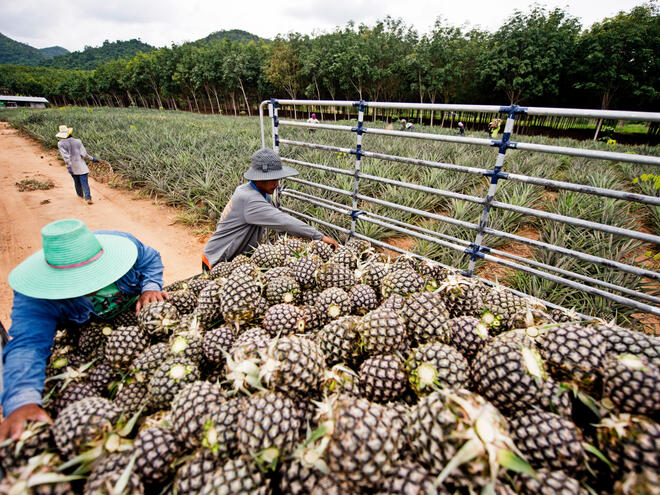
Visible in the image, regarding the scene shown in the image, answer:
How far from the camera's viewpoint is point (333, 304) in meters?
1.41

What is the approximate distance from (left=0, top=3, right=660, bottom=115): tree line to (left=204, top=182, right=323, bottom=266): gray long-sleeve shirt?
1147 inches

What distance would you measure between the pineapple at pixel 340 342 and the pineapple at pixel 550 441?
570mm

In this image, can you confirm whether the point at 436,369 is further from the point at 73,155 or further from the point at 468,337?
the point at 73,155

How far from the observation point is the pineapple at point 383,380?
995mm

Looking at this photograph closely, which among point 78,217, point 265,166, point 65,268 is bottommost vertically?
point 78,217

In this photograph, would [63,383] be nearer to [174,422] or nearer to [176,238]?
[174,422]

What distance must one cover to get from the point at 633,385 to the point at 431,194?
483cm

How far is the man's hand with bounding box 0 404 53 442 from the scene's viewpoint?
982mm

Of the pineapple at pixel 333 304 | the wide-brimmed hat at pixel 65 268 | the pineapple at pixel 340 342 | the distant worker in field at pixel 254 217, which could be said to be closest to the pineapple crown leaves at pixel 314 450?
the pineapple at pixel 340 342

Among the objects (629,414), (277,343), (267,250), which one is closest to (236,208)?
(267,250)

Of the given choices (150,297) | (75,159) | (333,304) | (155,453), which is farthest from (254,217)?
(75,159)

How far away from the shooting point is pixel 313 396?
1.00 m

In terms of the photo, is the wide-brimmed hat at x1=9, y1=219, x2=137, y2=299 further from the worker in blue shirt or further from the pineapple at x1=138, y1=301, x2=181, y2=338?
the pineapple at x1=138, y1=301, x2=181, y2=338

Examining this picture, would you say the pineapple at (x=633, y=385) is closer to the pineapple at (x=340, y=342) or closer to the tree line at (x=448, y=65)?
the pineapple at (x=340, y=342)
